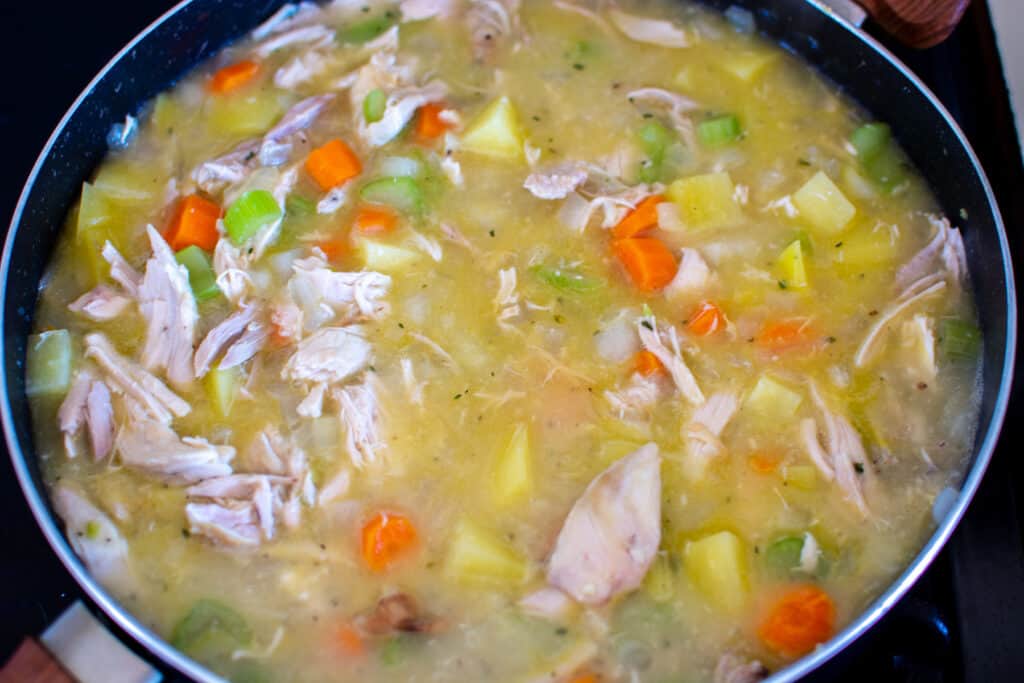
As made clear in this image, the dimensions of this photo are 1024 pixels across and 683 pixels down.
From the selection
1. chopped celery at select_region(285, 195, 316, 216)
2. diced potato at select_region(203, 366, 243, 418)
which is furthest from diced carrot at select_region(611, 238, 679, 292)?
diced potato at select_region(203, 366, 243, 418)

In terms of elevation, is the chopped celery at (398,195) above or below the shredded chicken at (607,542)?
above

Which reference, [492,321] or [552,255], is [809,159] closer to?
[552,255]

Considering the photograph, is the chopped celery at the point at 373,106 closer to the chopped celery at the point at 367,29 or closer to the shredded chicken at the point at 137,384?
the chopped celery at the point at 367,29

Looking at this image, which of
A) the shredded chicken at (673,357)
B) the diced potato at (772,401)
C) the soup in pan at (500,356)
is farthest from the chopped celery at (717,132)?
the diced potato at (772,401)

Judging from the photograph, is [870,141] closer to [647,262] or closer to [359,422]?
[647,262]

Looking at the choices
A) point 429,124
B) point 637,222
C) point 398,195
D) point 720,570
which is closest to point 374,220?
point 398,195

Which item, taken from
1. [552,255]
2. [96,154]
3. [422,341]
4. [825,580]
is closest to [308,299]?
[422,341]

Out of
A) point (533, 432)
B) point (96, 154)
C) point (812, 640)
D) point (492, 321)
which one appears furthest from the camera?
point (96, 154)
